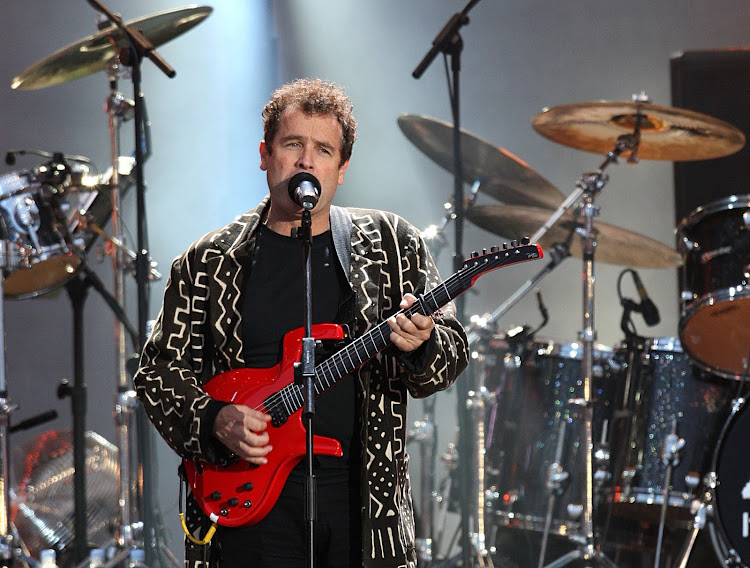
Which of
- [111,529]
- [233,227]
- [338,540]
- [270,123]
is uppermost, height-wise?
[270,123]

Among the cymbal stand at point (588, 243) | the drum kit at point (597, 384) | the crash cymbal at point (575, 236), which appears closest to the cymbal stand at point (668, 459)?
the drum kit at point (597, 384)

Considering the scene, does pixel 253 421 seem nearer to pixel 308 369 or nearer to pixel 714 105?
pixel 308 369

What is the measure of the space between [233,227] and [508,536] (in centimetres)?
296

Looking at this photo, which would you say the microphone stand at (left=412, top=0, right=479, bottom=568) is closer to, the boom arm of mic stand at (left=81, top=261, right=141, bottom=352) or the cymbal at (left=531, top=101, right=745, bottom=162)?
the cymbal at (left=531, top=101, right=745, bottom=162)

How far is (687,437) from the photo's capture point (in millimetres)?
4469

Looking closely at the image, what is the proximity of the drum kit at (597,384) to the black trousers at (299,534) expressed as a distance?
7.19 ft

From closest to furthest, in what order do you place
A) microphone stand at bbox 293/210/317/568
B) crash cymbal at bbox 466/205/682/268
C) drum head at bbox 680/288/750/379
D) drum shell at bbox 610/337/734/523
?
microphone stand at bbox 293/210/317/568 < drum head at bbox 680/288/750/379 < drum shell at bbox 610/337/734/523 < crash cymbal at bbox 466/205/682/268

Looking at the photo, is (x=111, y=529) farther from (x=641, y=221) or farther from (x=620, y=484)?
(x=641, y=221)

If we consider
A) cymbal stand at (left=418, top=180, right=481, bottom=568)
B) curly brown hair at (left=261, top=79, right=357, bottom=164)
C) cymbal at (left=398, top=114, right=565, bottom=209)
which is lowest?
cymbal stand at (left=418, top=180, right=481, bottom=568)

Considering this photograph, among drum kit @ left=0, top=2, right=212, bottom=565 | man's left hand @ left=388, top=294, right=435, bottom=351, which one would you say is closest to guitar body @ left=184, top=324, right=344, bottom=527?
man's left hand @ left=388, top=294, right=435, bottom=351

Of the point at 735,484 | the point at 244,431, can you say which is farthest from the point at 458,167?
the point at 244,431

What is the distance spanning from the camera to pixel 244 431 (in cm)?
222

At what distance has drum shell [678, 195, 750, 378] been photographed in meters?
3.98

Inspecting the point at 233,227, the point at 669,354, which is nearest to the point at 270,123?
the point at 233,227
